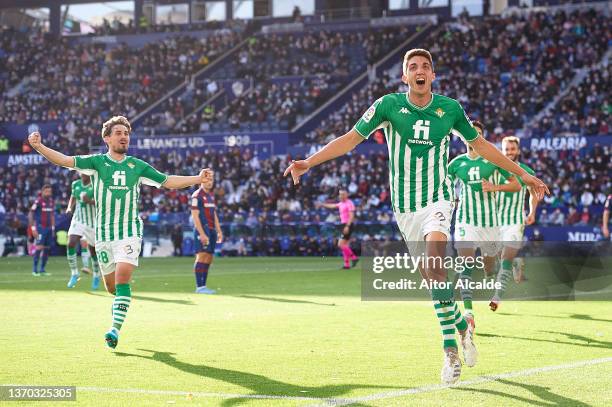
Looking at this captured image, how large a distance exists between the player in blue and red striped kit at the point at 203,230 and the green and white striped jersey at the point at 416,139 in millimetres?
9784

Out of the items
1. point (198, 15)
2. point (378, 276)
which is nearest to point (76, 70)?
point (198, 15)

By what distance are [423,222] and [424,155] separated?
1.79 ft

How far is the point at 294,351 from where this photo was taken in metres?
8.98

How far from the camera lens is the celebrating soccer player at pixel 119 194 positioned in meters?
9.66

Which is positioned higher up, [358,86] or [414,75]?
[358,86]

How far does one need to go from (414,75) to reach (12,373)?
4.04 m

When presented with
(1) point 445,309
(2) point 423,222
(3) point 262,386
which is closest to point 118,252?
(3) point 262,386

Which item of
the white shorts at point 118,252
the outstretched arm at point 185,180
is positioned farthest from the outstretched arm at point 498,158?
the white shorts at point 118,252

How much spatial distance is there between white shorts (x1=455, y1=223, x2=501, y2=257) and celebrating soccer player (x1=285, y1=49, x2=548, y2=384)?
173 inches

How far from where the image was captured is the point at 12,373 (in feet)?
24.9

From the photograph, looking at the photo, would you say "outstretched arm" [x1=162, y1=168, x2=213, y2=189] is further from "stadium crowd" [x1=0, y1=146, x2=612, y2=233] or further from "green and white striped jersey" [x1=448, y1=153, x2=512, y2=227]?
"stadium crowd" [x1=0, y1=146, x2=612, y2=233]

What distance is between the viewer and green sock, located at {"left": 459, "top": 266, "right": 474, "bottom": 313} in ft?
35.1

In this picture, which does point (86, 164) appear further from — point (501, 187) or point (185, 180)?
point (501, 187)

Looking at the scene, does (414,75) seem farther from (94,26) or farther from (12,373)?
(94,26)
